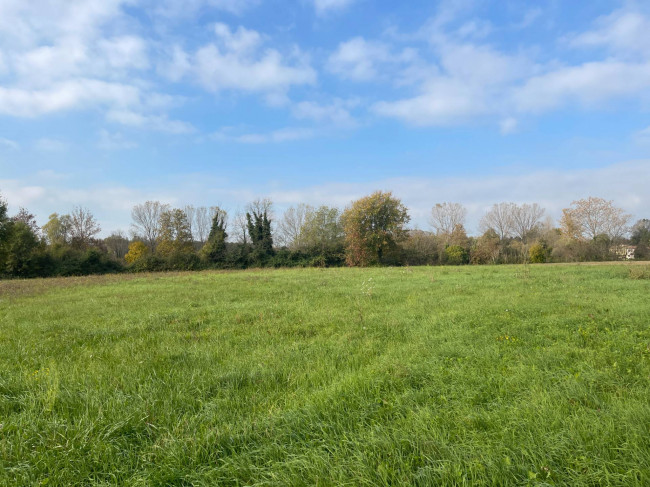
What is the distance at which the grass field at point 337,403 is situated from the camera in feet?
7.27

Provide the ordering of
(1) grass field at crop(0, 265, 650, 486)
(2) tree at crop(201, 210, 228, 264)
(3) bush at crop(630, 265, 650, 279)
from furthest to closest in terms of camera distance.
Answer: (2) tree at crop(201, 210, 228, 264) < (3) bush at crop(630, 265, 650, 279) < (1) grass field at crop(0, 265, 650, 486)

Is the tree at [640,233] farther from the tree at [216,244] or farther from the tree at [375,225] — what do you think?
the tree at [216,244]

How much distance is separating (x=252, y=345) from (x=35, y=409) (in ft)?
9.33

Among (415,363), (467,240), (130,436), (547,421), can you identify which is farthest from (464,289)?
(467,240)

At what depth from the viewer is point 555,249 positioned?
39.3 m

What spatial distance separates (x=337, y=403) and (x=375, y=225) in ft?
101

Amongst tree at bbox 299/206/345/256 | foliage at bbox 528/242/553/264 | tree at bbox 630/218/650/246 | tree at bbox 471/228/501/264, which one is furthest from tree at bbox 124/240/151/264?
tree at bbox 630/218/650/246

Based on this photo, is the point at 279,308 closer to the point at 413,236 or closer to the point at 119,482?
the point at 119,482

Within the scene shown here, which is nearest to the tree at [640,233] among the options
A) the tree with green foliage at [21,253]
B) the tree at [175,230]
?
the tree at [175,230]

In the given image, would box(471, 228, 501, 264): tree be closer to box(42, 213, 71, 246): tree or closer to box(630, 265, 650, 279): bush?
box(630, 265, 650, 279): bush

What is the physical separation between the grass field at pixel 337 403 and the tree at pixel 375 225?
25988 mm

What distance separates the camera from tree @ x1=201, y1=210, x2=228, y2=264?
3606 cm

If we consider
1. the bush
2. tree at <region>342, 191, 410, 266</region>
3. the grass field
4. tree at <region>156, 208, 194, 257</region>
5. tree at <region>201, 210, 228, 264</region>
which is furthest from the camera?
tree at <region>156, 208, 194, 257</region>

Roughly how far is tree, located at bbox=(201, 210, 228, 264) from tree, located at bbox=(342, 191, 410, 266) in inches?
601
